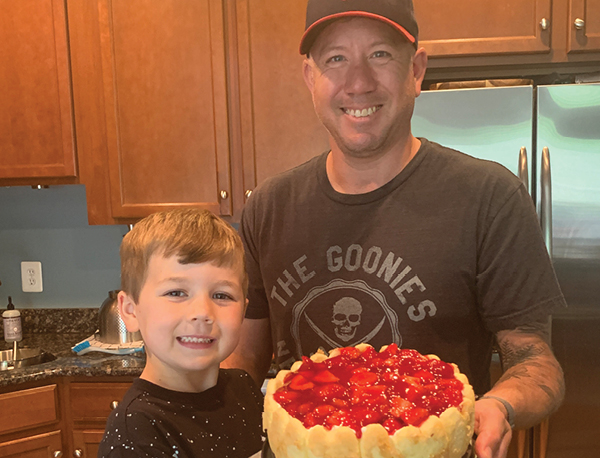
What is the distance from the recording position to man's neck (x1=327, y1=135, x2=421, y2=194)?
1377 mm

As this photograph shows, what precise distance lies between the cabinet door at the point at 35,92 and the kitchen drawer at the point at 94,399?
101 cm

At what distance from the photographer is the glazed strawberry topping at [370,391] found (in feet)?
2.63

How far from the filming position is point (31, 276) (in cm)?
316

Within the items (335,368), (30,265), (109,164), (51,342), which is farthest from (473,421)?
(30,265)

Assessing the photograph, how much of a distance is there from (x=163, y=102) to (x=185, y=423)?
1.87 m

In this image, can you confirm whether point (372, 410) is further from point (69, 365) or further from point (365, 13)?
point (69, 365)

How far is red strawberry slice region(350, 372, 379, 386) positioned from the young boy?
27 centimetres

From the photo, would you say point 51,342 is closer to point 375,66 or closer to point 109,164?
point 109,164

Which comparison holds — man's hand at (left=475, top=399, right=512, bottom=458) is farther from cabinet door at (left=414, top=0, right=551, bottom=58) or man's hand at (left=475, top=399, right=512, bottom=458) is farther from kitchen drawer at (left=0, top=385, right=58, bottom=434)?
kitchen drawer at (left=0, top=385, right=58, bottom=434)

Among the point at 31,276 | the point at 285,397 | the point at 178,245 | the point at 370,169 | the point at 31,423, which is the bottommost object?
the point at 31,423

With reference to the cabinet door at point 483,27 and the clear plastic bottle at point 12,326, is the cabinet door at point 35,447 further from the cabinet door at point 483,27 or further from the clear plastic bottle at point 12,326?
the cabinet door at point 483,27

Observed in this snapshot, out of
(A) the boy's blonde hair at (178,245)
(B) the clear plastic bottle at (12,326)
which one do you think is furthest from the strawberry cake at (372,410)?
(B) the clear plastic bottle at (12,326)

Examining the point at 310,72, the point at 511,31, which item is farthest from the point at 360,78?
the point at 511,31

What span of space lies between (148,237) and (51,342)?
2.11 m
